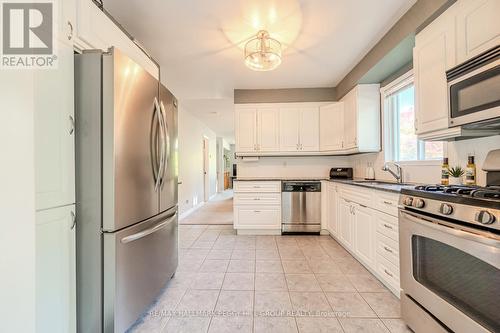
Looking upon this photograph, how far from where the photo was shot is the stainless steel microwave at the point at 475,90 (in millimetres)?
1241

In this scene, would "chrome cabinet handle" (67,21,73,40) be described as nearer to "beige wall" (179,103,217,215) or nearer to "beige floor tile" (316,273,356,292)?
"beige floor tile" (316,273,356,292)

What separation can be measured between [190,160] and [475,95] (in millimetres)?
5312

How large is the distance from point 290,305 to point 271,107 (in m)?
3.09

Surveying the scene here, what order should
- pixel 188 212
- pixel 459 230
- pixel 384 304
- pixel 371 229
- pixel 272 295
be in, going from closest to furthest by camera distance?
pixel 459 230, pixel 384 304, pixel 272 295, pixel 371 229, pixel 188 212

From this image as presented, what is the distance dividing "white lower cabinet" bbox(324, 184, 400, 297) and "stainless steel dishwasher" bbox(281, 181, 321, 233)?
0.51 m

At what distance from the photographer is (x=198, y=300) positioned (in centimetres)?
193

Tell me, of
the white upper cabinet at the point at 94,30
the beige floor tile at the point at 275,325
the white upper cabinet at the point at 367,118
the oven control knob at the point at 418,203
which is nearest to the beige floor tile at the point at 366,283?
the beige floor tile at the point at 275,325

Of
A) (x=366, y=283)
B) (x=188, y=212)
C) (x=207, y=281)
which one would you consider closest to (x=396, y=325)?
(x=366, y=283)

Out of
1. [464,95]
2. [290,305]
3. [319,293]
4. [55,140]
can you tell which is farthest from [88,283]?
[464,95]

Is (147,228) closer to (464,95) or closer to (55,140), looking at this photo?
(55,140)

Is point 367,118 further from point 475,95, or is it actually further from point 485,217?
point 485,217

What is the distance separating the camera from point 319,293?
2031 mm

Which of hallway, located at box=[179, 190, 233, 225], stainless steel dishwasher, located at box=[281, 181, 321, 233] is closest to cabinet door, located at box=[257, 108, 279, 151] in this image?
stainless steel dishwasher, located at box=[281, 181, 321, 233]

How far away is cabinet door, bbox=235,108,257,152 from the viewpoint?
13.3ft
